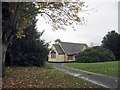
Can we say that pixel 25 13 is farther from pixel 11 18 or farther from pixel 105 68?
pixel 105 68

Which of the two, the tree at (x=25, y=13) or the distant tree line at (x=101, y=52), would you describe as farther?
the distant tree line at (x=101, y=52)

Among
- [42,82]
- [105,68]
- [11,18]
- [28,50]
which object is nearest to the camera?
[42,82]

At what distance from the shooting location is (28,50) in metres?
24.5

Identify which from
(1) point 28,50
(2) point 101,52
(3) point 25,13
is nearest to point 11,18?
(3) point 25,13

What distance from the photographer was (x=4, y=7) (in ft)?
49.8

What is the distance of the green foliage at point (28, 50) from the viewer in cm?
2369

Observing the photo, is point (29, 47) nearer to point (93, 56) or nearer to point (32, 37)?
point (32, 37)

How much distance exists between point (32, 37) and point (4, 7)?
9.40 metres

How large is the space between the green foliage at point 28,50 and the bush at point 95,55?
16039 mm

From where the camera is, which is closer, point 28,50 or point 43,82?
point 43,82

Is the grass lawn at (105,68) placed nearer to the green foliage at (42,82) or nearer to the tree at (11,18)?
the green foliage at (42,82)

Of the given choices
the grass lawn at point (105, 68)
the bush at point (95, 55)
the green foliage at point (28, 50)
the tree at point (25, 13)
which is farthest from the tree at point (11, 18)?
the bush at point (95, 55)

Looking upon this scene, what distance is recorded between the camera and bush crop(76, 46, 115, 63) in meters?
40.1

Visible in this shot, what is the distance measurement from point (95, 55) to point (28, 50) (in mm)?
20052
